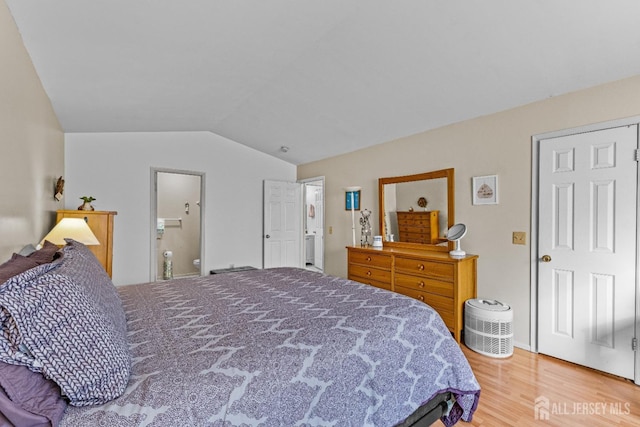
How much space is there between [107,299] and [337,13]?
222 centimetres

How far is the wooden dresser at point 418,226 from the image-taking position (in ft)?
11.6

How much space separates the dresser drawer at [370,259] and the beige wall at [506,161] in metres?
0.86

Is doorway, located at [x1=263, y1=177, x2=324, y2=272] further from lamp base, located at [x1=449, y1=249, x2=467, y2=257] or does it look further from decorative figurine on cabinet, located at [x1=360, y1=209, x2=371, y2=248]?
lamp base, located at [x1=449, y1=249, x2=467, y2=257]

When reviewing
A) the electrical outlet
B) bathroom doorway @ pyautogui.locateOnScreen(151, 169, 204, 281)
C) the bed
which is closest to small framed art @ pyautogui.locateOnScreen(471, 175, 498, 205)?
the electrical outlet

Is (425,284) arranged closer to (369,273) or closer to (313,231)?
(369,273)

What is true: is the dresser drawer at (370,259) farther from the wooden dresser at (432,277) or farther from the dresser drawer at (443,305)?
the dresser drawer at (443,305)

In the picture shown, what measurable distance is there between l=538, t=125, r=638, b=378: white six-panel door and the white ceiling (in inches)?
23.5

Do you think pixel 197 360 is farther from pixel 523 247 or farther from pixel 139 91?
pixel 523 247

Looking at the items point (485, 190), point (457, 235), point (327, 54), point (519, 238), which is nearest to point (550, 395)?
point (519, 238)

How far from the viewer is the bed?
0.85 m

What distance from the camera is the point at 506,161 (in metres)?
2.97

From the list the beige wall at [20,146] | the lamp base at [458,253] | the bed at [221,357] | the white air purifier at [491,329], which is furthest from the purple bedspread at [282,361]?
the lamp base at [458,253]

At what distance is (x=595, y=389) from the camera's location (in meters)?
2.20

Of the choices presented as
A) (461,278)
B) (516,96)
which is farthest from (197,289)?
(516,96)
